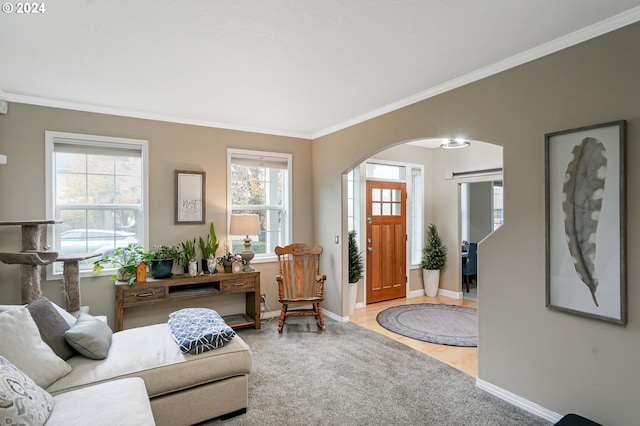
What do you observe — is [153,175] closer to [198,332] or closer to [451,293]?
[198,332]

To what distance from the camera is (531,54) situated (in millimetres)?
2523

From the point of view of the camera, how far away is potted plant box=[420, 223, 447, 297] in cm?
598

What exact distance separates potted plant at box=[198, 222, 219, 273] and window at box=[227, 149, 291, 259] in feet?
0.99

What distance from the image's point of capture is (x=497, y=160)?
209 inches

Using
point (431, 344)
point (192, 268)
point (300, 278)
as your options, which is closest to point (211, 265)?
point (192, 268)

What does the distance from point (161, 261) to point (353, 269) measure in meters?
2.50

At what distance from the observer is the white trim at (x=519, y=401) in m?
2.42

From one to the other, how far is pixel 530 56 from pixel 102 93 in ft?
12.3

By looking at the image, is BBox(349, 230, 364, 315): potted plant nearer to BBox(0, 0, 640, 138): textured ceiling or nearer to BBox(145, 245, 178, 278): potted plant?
BBox(0, 0, 640, 138): textured ceiling

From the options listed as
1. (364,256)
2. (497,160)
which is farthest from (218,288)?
(497,160)

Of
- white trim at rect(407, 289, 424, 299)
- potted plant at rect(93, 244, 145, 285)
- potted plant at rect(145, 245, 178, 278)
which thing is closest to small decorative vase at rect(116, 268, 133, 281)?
potted plant at rect(93, 244, 145, 285)

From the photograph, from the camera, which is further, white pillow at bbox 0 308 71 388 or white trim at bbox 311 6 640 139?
white trim at bbox 311 6 640 139

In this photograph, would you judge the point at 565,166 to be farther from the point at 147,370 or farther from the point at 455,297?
the point at 455,297

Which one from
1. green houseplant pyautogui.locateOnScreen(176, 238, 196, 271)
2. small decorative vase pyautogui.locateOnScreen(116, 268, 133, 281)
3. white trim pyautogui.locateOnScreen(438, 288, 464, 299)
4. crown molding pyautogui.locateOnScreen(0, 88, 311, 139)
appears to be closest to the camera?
crown molding pyautogui.locateOnScreen(0, 88, 311, 139)
